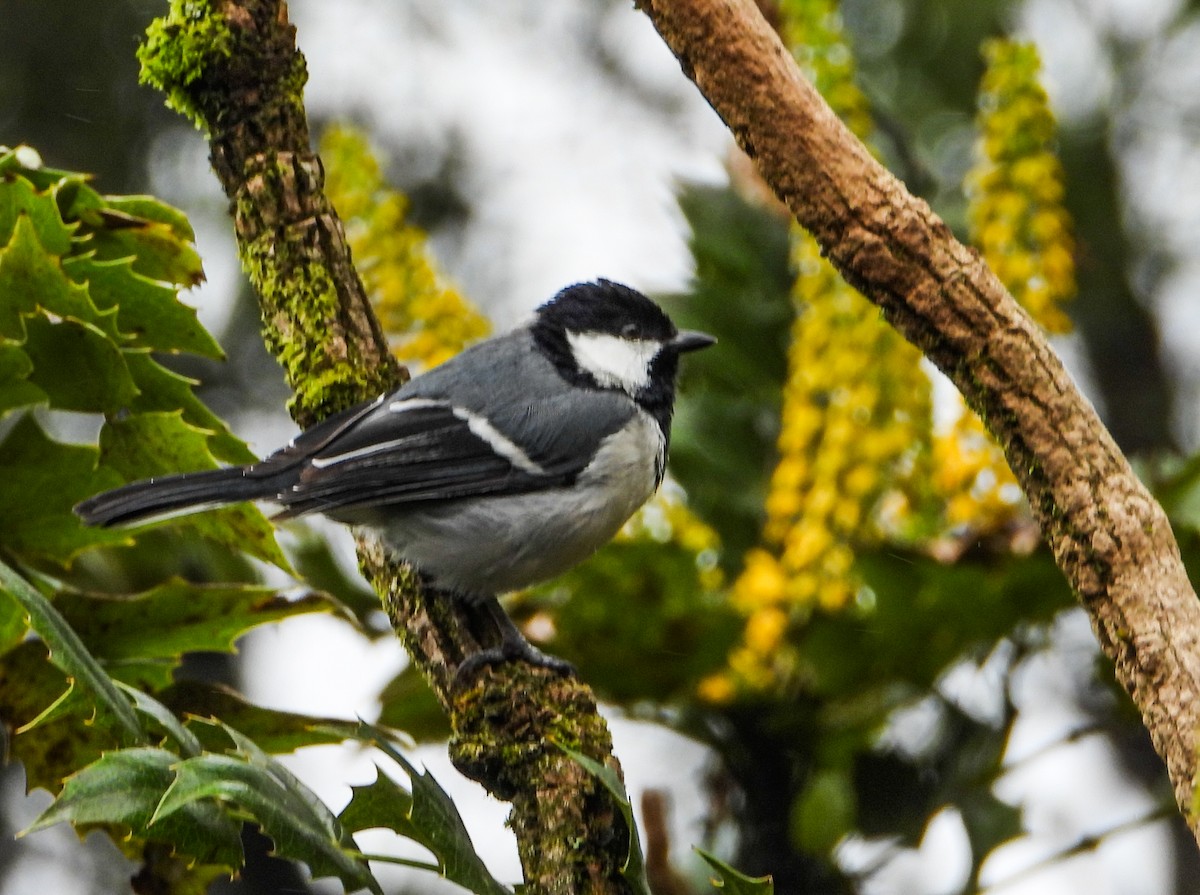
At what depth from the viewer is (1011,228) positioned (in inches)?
95.7

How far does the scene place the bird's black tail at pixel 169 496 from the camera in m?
1.77

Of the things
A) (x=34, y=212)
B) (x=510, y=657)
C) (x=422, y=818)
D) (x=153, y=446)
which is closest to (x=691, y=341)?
(x=510, y=657)

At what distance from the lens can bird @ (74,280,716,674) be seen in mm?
2383

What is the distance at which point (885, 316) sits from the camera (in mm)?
1603

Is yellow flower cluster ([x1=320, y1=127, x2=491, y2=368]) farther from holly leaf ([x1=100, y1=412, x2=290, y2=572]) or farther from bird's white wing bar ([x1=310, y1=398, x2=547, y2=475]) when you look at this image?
holly leaf ([x1=100, y1=412, x2=290, y2=572])

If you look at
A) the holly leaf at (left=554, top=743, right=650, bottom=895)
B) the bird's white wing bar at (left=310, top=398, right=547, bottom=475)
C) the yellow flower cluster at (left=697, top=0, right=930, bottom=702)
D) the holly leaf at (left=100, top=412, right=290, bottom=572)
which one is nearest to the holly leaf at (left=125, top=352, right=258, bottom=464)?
the holly leaf at (left=100, top=412, right=290, bottom=572)

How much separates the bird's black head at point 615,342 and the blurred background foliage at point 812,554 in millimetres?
61

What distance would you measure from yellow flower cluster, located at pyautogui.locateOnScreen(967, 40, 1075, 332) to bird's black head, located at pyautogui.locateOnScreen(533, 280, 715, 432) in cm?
67

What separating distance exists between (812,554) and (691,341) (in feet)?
2.33

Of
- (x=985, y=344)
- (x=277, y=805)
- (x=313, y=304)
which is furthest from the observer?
(x=313, y=304)

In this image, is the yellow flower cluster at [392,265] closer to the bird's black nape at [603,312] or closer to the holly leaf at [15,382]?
the bird's black nape at [603,312]

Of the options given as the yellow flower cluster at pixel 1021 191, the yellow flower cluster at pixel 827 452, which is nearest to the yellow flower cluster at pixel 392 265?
the yellow flower cluster at pixel 827 452

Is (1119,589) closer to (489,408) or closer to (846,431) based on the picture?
(846,431)

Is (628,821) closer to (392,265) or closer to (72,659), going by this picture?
(72,659)
